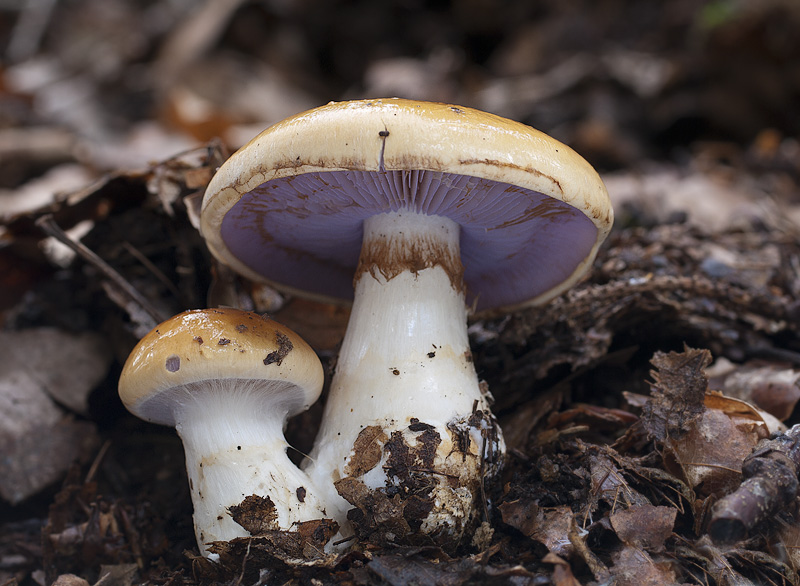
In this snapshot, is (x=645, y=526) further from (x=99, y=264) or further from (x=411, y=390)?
(x=99, y=264)

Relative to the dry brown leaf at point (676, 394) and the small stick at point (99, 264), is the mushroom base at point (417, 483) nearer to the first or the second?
the dry brown leaf at point (676, 394)

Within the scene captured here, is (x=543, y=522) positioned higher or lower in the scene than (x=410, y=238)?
lower

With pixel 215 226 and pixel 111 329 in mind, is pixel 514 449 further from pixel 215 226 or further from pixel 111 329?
pixel 111 329

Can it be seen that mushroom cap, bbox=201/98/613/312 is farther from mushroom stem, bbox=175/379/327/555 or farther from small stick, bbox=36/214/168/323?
mushroom stem, bbox=175/379/327/555

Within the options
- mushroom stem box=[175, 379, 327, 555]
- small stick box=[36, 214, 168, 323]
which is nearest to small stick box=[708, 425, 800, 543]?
mushroom stem box=[175, 379, 327, 555]

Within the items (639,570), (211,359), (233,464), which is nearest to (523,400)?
(639,570)
